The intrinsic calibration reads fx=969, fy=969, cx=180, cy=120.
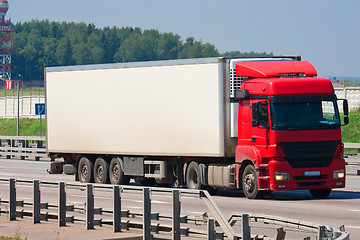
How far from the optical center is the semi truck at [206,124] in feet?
72.1

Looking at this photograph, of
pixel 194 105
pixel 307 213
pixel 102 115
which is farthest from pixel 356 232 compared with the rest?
pixel 102 115

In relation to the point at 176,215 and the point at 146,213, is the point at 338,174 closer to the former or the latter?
the point at 146,213

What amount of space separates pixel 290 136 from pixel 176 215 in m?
7.95

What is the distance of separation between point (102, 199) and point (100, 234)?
3.69 feet

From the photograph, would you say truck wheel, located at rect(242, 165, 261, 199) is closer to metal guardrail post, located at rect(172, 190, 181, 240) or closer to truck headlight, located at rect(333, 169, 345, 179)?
truck headlight, located at rect(333, 169, 345, 179)

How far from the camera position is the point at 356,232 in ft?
52.2

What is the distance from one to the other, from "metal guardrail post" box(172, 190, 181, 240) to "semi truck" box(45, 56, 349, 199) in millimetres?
7594

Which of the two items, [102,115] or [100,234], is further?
[102,115]

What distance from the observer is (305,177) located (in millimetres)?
21984

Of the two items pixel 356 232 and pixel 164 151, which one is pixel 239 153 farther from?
pixel 356 232

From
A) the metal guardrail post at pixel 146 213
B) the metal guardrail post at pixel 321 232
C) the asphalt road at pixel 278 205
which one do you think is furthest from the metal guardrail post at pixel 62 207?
the metal guardrail post at pixel 321 232

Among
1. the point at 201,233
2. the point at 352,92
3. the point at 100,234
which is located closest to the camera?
the point at 201,233

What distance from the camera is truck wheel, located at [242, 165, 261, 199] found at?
2222 cm

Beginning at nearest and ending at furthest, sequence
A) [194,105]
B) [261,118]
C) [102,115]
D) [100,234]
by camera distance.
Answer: [100,234]
[261,118]
[194,105]
[102,115]
